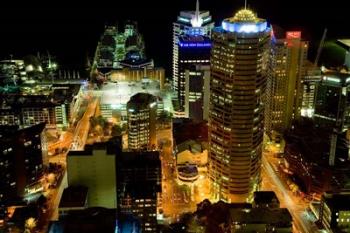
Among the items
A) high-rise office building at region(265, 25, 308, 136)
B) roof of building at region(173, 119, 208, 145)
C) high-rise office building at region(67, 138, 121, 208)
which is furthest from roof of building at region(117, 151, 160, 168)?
high-rise office building at region(265, 25, 308, 136)

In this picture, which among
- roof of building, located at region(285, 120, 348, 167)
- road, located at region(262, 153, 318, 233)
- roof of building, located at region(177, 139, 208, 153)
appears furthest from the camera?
roof of building, located at region(177, 139, 208, 153)

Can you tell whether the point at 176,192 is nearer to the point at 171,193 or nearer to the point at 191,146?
the point at 171,193

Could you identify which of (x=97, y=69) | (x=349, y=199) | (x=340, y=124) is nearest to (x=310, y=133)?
(x=340, y=124)

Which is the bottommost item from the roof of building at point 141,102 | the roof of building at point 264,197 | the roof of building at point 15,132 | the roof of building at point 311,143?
the roof of building at point 264,197

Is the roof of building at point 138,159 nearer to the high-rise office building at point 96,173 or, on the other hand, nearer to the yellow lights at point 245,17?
the high-rise office building at point 96,173

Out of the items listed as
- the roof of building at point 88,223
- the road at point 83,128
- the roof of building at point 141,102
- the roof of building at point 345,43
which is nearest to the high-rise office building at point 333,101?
the roof of building at point 141,102

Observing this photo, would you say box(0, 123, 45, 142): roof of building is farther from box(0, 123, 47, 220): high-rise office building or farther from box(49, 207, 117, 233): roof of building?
box(49, 207, 117, 233): roof of building
